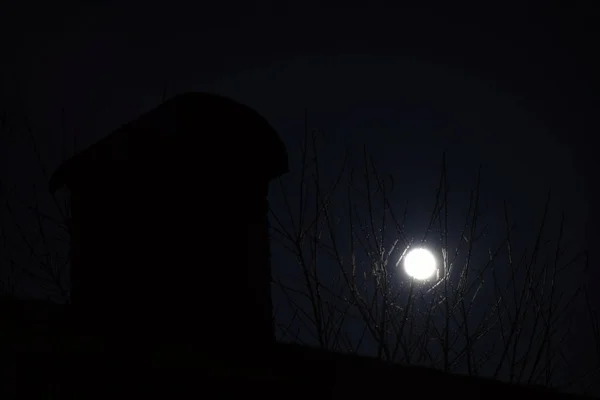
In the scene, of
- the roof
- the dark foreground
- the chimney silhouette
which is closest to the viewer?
the dark foreground

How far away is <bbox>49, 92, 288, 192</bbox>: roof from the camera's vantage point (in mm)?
2441

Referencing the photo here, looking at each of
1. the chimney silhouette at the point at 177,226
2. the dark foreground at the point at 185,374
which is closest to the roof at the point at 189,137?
the chimney silhouette at the point at 177,226

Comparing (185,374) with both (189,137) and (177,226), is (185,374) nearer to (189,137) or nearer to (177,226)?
(177,226)

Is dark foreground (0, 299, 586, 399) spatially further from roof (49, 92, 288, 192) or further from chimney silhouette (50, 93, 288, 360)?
roof (49, 92, 288, 192)

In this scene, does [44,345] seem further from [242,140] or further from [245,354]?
[242,140]

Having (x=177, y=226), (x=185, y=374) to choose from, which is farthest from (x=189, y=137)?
(x=185, y=374)

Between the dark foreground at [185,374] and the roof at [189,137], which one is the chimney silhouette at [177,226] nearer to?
the roof at [189,137]

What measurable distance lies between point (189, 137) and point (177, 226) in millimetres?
449

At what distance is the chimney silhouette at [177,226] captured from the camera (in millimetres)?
2248

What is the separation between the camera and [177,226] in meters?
2.33

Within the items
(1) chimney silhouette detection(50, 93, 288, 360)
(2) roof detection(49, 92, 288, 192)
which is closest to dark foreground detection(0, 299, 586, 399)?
(1) chimney silhouette detection(50, 93, 288, 360)

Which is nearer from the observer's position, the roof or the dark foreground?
the dark foreground

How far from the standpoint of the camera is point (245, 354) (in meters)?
1.94

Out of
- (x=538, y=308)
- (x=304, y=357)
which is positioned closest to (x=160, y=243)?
(x=304, y=357)
